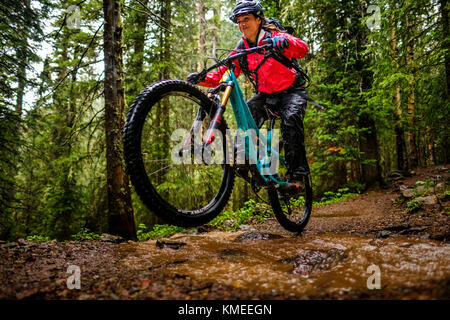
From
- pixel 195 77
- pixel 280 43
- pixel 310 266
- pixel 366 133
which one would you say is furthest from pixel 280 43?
pixel 366 133

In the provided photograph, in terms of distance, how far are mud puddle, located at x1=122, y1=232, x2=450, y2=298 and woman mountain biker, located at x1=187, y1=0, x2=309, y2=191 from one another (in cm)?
120

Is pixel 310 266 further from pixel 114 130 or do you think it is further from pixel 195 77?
pixel 114 130

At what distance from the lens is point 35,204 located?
35.4ft

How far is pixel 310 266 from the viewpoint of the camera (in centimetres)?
196

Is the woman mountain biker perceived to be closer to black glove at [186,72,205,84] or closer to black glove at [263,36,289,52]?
black glove at [186,72,205,84]

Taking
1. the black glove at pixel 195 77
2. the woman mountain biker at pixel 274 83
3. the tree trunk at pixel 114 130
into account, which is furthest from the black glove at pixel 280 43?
the tree trunk at pixel 114 130

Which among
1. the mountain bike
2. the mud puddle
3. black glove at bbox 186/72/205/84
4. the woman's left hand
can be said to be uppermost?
the woman's left hand

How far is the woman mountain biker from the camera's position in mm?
3021

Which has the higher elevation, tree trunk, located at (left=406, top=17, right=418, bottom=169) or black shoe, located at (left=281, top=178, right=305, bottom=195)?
tree trunk, located at (left=406, top=17, right=418, bottom=169)

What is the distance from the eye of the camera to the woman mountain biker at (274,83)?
3.02 meters

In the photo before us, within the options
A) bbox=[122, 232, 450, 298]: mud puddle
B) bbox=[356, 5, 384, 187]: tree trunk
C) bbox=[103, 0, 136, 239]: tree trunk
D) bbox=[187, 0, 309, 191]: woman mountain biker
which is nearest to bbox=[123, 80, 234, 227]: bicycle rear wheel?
bbox=[122, 232, 450, 298]: mud puddle

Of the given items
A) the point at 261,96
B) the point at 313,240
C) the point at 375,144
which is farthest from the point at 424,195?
the point at 375,144
